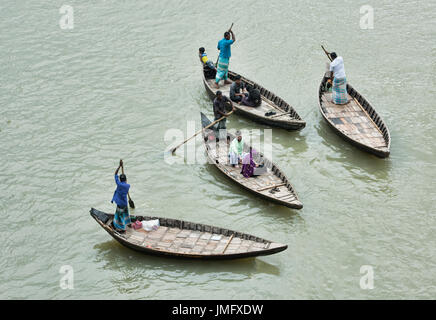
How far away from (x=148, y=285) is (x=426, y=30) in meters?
16.2

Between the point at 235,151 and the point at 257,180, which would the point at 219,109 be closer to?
the point at 235,151

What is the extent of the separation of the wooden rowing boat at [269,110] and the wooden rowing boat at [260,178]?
1.29 metres

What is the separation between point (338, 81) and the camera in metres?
17.1

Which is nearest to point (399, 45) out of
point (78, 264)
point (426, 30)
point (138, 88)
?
point (426, 30)

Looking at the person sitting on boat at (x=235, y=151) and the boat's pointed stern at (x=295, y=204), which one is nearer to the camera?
the boat's pointed stern at (x=295, y=204)

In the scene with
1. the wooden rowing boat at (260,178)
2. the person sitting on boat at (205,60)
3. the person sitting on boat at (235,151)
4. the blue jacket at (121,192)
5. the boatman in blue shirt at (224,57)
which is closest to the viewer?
the blue jacket at (121,192)

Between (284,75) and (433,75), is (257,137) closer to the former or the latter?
(284,75)

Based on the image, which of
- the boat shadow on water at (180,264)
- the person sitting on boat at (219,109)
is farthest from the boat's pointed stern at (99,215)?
the person sitting on boat at (219,109)

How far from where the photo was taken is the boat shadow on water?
12.6 metres


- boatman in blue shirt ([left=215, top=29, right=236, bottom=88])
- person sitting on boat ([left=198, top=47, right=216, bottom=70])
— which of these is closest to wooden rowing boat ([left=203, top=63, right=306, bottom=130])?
boatman in blue shirt ([left=215, top=29, right=236, bottom=88])

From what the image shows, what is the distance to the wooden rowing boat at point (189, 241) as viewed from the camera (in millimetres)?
12258

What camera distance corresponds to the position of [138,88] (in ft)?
63.7

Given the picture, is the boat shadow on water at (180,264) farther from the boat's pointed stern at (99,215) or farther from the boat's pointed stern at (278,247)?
the boat's pointed stern at (99,215)

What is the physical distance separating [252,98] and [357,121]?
3.35 meters
